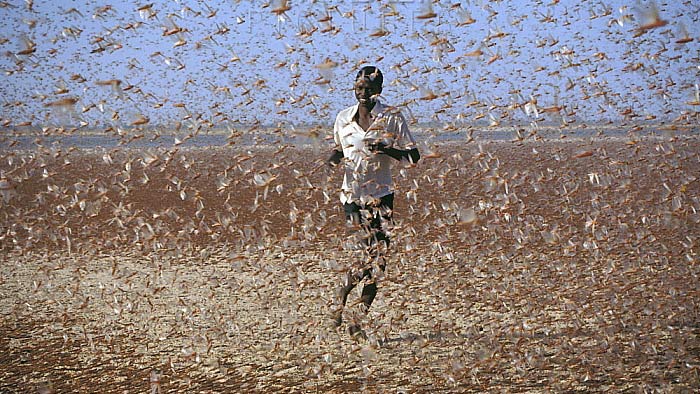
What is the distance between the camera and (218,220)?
12.6 meters

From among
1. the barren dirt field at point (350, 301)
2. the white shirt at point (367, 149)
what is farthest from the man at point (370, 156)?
the barren dirt field at point (350, 301)

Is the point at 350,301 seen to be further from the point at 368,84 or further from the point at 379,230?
the point at 368,84

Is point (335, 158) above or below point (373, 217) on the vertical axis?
above

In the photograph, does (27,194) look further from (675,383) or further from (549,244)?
(675,383)

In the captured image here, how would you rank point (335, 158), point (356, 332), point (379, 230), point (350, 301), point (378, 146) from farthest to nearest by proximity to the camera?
point (350, 301) < point (356, 332) < point (335, 158) < point (379, 230) < point (378, 146)

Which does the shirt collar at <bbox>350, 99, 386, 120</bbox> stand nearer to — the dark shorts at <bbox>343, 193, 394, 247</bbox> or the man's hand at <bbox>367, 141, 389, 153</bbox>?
the man's hand at <bbox>367, 141, 389, 153</bbox>

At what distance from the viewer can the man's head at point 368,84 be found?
205 inches

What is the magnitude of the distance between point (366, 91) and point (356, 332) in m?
1.90

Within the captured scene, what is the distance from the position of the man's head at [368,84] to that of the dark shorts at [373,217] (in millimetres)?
754

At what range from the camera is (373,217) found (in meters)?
5.28

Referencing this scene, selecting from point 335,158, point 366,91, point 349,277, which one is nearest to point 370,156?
point 335,158

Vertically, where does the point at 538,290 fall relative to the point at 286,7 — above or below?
below

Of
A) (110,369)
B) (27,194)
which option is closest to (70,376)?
(110,369)

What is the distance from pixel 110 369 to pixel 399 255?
15.4 feet
